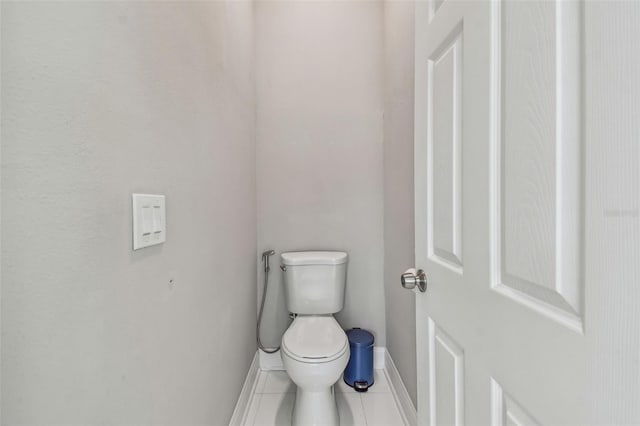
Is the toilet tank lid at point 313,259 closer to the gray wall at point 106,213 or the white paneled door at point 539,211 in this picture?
the gray wall at point 106,213

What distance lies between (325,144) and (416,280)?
4.19 ft

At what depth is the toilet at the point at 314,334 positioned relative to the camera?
1.29 metres

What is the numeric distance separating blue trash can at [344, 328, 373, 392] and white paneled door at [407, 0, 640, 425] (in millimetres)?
1014

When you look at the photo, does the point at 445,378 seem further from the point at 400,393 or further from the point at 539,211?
the point at 400,393

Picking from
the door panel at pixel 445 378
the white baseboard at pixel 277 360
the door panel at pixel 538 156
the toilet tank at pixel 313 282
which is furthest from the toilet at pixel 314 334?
the door panel at pixel 538 156

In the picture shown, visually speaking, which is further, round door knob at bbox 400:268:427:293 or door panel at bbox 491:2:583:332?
round door knob at bbox 400:268:427:293

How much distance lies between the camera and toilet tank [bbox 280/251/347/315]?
1.74 m

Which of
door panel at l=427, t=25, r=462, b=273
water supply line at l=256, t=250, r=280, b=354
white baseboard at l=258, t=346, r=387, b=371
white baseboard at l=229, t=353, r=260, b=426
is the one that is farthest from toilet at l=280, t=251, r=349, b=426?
door panel at l=427, t=25, r=462, b=273

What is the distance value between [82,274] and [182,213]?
1.23 ft

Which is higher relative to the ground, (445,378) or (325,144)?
(325,144)

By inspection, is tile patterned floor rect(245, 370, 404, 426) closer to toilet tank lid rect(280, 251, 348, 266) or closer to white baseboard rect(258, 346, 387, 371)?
white baseboard rect(258, 346, 387, 371)

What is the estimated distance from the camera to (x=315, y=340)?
141 cm

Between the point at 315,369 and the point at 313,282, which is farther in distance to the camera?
the point at 313,282

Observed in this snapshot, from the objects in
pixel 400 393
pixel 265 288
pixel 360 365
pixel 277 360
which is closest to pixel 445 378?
pixel 400 393
